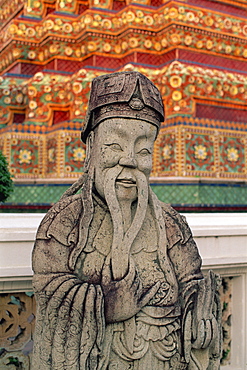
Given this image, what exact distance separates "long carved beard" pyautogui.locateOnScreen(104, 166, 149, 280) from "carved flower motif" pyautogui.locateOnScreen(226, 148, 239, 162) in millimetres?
5753

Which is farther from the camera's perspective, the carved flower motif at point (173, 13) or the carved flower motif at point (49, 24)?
the carved flower motif at point (49, 24)

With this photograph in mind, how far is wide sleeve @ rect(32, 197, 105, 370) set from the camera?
2.29m

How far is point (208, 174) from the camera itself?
7742mm

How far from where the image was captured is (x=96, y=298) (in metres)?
2.32

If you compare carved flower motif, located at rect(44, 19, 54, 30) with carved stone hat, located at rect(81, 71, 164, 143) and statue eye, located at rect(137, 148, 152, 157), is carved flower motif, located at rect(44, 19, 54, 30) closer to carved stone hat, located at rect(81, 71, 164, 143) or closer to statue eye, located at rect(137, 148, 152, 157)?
carved stone hat, located at rect(81, 71, 164, 143)

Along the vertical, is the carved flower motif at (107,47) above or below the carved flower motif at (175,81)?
above

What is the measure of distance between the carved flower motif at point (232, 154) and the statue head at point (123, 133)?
5672mm

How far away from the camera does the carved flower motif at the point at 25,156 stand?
28.8 ft

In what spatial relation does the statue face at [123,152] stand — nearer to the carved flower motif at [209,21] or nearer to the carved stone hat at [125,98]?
the carved stone hat at [125,98]

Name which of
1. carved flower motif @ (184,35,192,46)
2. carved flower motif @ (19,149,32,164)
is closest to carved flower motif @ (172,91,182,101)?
carved flower motif @ (184,35,192,46)

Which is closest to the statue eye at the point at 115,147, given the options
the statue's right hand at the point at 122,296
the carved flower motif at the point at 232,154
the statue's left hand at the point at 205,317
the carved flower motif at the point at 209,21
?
the statue's right hand at the point at 122,296

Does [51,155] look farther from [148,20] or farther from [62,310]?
[62,310]

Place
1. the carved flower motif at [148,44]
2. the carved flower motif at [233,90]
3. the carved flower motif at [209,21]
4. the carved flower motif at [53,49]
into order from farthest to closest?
the carved flower motif at [53,49] → the carved flower motif at [148,44] → the carved flower motif at [209,21] → the carved flower motif at [233,90]

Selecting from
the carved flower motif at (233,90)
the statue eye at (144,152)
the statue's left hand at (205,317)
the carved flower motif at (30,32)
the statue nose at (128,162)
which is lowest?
the statue's left hand at (205,317)
